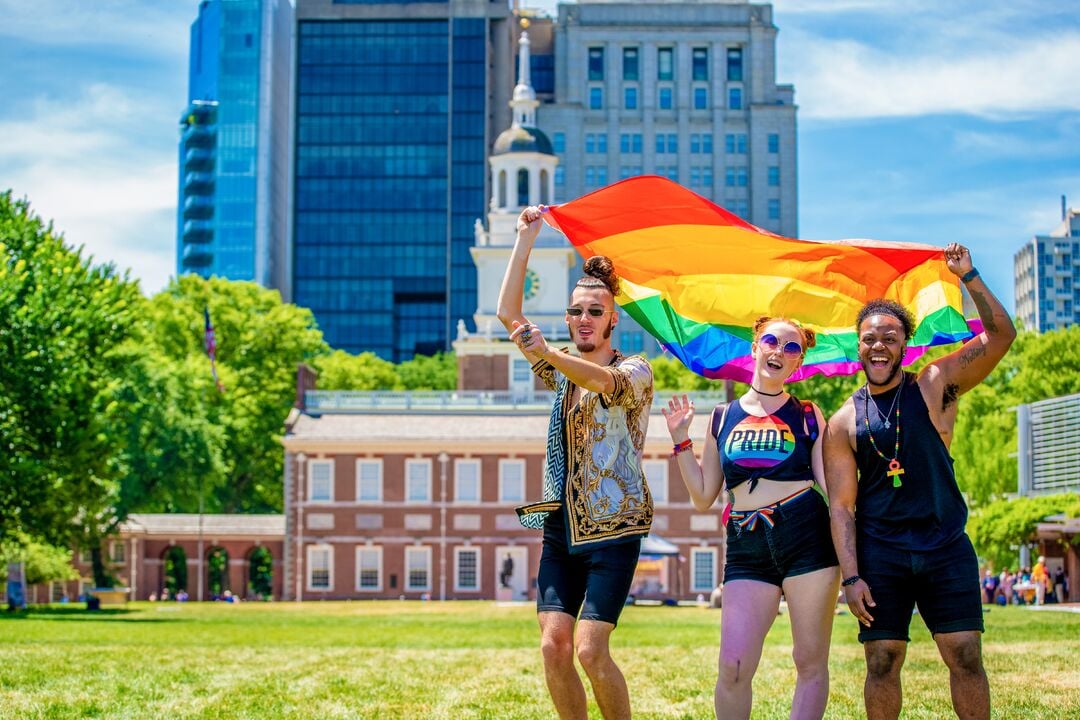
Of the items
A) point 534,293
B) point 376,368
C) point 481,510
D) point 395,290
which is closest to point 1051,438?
point 481,510

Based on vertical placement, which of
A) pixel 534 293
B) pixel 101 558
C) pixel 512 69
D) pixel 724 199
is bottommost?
pixel 101 558

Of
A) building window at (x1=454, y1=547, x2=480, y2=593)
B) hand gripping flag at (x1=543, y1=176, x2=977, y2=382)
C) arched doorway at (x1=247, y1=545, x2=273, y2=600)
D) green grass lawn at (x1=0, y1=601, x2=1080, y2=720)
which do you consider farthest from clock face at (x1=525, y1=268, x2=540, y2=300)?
hand gripping flag at (x1=543, y1=176, x2=977, y2=382)

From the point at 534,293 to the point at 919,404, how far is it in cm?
6574

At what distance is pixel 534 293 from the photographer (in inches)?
2918

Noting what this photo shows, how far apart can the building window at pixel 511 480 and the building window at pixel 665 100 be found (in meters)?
91.3

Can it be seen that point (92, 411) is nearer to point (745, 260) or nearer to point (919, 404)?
A: point (745, 260)

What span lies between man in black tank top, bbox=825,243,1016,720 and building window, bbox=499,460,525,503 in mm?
55634

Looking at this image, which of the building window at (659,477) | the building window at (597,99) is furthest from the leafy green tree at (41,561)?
the building window at (597,99)

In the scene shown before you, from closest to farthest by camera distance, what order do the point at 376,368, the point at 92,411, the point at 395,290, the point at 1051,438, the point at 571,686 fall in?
the point at 571,686, the point at 92,411, the point at 1051,438, the point at 376,368, the point at 395,290

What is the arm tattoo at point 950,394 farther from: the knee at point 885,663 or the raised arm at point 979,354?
the knee at point 885,663

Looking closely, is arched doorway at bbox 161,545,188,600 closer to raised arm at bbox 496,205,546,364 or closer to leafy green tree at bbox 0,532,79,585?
leafy green tree at bbox 0,532,79,585

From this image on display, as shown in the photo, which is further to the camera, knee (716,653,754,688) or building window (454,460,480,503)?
building window (454,460,480,503)

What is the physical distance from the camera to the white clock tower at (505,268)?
243ft

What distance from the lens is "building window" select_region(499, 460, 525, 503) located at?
64.1 meters
